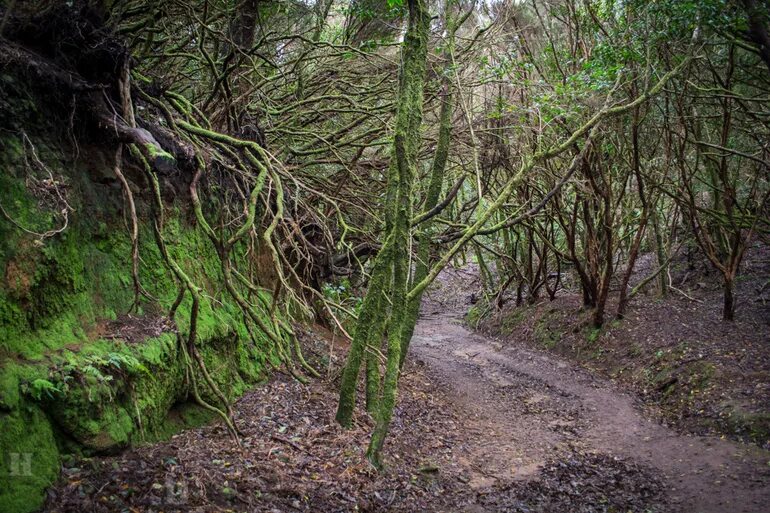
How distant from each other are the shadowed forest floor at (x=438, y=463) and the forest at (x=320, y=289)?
0.10ft

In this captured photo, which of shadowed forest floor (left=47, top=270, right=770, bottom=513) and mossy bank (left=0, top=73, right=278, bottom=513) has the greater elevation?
mossy bank (left=0, top=73, right=278, bottom=513)

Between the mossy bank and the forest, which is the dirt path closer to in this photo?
the forest

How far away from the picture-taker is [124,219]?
461cm

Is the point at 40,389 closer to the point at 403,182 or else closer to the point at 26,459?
the point at 26,459

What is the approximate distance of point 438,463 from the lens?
5.80m

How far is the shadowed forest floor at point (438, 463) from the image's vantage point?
11.7ft

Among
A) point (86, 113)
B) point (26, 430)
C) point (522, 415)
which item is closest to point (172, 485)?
point (26, 430)

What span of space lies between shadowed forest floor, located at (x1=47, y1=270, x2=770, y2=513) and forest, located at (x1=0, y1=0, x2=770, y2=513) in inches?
1.2

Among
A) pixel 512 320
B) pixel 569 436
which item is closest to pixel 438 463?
pixel 569 436

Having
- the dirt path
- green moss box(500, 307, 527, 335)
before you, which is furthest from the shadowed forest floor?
green moss box(500, 307, 527, 335)

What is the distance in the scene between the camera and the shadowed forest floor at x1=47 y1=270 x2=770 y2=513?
3.58 m

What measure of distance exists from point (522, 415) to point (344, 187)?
17.0 ft

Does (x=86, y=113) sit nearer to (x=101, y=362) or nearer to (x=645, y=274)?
(x=101, y=362)

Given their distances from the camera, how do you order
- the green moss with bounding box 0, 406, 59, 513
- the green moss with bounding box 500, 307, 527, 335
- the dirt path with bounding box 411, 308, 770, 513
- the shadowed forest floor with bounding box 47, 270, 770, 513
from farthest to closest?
the green moss with bounding box 500, 307, 527, 335
the dirt path with bounding box 411, 308, 770, 513
the shadowed forest floor with bounding box 47, 270, 770, 513
the green moss with bounding box 0, 406, 59, 513
